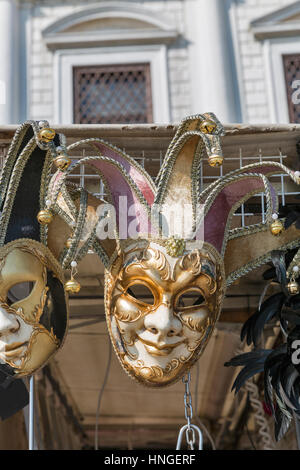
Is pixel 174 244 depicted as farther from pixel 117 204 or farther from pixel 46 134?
pixel 46 134

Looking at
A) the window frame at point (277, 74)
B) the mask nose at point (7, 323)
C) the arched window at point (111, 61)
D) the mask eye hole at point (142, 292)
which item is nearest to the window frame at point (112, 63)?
the arched window at point (111, 61)

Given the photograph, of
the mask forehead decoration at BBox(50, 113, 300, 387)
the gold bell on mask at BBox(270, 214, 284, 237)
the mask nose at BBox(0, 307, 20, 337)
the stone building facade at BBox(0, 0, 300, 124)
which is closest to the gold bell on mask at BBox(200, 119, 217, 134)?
the mask forehead decoration at BBox(50, 113, 300, 387)

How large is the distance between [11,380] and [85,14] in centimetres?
293

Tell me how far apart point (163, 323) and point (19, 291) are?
53 centimetres

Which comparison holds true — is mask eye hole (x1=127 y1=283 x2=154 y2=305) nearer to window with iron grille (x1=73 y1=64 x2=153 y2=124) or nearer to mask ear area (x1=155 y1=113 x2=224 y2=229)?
mask ear area (x1=155 y1=113 x2=224 y2=229)

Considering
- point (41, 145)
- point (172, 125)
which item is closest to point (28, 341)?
point (41, 145)

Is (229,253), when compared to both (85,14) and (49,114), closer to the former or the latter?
(49,114)

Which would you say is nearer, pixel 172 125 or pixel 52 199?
pixel 52 199

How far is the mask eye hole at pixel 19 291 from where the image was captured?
85.6 inches

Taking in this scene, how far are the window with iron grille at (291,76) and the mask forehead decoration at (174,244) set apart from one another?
80.2 inches

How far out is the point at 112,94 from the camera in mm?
4293

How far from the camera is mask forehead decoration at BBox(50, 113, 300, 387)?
6.68 ft

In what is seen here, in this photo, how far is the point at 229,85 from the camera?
420cm

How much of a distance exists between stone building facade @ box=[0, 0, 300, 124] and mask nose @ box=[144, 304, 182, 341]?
2.34 meters
